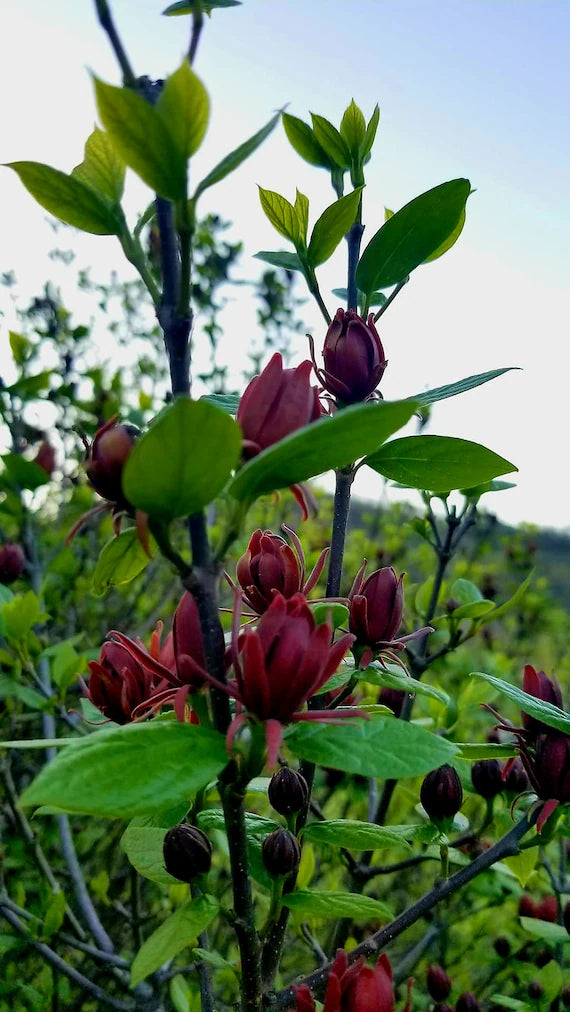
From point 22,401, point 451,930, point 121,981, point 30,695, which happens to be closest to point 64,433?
point 22,401

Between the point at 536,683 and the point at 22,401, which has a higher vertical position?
the point at 22,401

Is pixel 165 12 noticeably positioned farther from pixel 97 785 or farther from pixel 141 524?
pixel 97 785

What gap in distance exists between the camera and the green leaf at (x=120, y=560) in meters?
0.71

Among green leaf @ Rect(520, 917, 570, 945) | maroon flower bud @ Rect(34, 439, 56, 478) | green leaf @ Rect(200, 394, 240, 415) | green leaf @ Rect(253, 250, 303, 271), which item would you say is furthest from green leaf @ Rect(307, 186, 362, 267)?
maroon flower bud @ Rect(34, 439, 56, 478)

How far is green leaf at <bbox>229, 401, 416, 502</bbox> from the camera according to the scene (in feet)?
1.71

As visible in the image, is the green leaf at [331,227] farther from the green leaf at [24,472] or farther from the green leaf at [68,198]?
the green leaf at [24,472]

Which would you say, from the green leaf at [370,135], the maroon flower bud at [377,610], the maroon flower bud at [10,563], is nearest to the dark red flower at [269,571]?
the maroon flower bud at [377,610]

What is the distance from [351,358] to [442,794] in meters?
0.60

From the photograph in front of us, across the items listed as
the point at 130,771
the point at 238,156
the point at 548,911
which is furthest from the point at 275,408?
the point at 548,911

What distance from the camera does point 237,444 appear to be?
1.74ft

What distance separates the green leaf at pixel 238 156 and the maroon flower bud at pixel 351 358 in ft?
1.04

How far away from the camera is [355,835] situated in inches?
30.9

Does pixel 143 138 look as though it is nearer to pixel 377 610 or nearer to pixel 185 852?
pixel 377 610

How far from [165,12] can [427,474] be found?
537 mm
